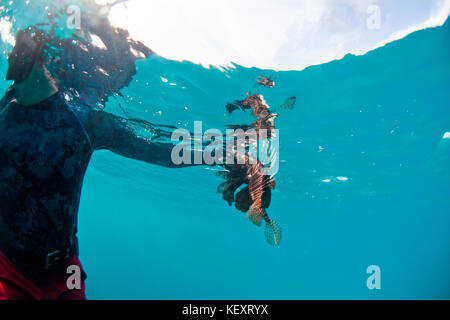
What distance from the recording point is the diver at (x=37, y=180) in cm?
194

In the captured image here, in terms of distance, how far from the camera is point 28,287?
1.81 metres

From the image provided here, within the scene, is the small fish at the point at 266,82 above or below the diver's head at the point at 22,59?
above

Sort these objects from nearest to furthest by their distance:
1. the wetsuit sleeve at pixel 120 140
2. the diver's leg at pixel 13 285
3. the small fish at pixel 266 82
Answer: the diver's leg at pixel 13 285
the wetsuit sleeve at pixel 120 140
the small fish at pixel 266 82

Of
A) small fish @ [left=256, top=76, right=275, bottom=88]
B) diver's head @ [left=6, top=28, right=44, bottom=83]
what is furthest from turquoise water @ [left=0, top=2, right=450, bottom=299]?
diver's head @ [left=6, top=28, right=44, bottom=83]

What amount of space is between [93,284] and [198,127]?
142 ft

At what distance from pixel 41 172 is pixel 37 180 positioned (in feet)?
0.29

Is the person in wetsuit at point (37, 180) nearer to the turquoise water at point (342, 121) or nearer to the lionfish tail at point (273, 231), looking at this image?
the lionfish tail at point (273, 231)

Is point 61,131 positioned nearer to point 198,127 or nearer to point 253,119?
point 253,119

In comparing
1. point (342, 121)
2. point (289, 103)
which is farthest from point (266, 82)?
point (342, 121)

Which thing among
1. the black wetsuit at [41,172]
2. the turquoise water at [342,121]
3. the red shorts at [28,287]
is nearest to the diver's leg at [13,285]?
the red shorts at [28,287]

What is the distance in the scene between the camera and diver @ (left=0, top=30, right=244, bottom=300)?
6.37 ft

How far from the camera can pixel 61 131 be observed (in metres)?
2.36

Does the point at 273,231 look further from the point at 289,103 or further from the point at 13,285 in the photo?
the point at 289,103
